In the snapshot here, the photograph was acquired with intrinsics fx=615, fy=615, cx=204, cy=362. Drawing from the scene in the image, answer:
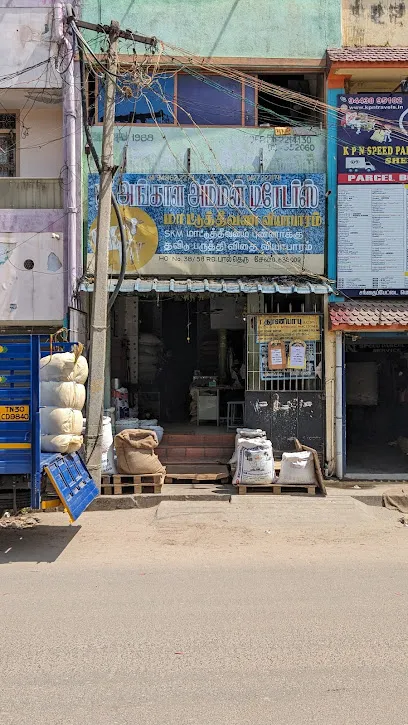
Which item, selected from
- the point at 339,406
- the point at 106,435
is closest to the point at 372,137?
the point at 339,406

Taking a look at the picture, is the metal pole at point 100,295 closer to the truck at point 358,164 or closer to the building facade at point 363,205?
the building facade at point 363,205

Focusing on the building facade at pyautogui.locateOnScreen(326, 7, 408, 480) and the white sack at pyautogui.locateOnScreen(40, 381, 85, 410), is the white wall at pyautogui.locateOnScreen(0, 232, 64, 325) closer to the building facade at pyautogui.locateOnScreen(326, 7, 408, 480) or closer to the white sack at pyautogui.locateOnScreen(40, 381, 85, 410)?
the white sack at pyautogui.locateOnScreen(40, 381, 85, 410)

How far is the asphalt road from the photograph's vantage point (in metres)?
3.70

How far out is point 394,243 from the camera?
36.5ft

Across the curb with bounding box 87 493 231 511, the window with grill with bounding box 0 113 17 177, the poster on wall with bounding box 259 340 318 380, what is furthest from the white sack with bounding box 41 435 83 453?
the window with grill with bounding box 0 113 17 177

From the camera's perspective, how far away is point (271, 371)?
11227 mm

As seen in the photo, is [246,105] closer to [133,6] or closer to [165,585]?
[133,6]

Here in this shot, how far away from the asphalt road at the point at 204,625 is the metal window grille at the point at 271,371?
350 cm

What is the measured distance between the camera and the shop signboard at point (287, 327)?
36.6 feet

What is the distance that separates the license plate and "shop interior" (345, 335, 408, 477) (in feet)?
26.7

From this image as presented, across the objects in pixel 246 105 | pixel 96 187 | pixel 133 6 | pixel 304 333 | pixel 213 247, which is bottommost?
pixel 304 333

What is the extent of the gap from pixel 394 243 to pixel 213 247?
10.7 feet

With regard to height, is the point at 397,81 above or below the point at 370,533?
above

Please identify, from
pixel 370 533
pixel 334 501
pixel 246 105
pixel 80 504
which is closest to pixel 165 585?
pixel 80 504
